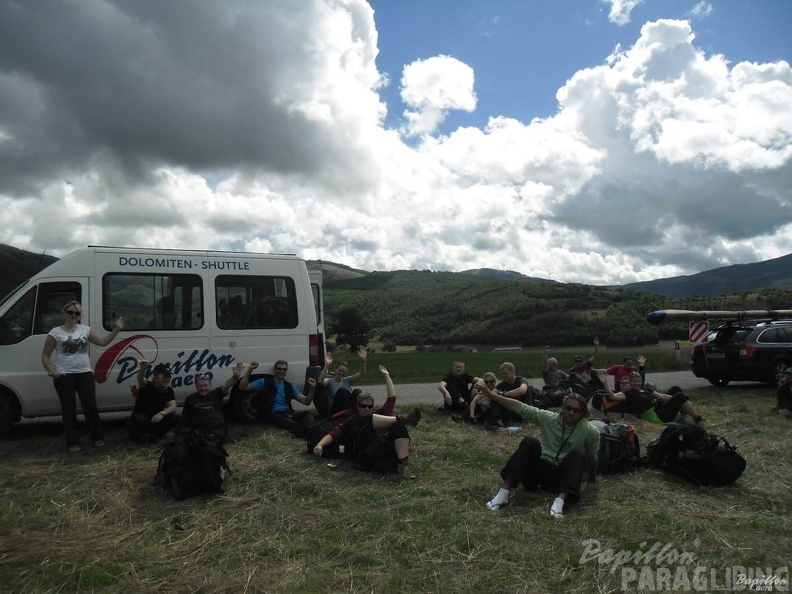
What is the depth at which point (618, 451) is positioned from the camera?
641 cm

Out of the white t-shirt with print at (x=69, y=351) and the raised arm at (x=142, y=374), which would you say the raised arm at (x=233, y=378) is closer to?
the raised arm at (x=142, y=374)

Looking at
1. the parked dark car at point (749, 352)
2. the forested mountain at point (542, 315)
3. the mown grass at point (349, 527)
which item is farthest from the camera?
the forested mountain at point (542, 315)

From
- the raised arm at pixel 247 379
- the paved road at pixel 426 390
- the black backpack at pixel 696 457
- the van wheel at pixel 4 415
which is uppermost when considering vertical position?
the raised arm at pixel 247 379

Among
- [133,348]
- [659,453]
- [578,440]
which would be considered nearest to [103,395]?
[133,348]

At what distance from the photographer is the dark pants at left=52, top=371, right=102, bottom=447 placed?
23.4ft

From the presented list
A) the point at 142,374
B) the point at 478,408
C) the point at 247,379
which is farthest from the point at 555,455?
the point at 142,374

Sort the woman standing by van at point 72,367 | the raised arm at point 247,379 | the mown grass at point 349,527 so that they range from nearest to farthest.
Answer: the mown grass at point 349,527, the woman standing by van at point 72,367, the raised arm at point 247,379

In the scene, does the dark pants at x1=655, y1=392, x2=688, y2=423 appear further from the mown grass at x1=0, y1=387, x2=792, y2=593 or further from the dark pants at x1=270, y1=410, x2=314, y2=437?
→ the dark pants at x1=270, y1=410, x2=314, y2=437

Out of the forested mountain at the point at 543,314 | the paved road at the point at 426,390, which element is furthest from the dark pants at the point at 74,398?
Result: the forested mountain at the point at 543,314

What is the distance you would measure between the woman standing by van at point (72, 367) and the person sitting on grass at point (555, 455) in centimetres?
514

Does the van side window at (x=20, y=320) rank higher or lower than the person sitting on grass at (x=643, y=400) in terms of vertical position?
higher

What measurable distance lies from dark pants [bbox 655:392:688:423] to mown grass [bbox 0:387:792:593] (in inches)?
68.9

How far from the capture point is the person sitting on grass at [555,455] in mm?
5379

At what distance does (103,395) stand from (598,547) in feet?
23.0
